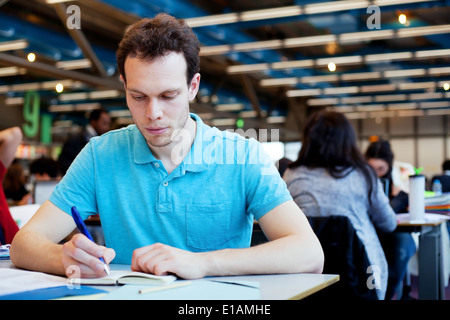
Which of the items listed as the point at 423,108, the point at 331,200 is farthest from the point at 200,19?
the point at 423,108

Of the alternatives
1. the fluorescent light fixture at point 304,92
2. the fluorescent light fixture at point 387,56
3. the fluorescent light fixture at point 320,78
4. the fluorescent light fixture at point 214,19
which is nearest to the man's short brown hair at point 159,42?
the fluorescent light fixture at point 214,19

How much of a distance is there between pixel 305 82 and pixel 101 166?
10.9m

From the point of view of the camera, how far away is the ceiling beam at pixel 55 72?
7.22 m

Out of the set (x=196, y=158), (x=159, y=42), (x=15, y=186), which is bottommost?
(x=15, y=186)

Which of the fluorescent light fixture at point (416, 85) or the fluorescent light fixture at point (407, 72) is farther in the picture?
the fluorescent light fixture at point (416, 85)

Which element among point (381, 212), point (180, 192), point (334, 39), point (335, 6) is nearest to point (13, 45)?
point (335, 6)

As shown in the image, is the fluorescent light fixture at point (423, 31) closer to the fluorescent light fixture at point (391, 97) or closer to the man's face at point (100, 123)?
the man's face at point (100, 123)

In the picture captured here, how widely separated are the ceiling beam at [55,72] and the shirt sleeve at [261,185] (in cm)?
515

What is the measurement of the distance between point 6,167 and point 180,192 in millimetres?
1759

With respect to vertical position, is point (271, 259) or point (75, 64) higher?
point (75, 64)

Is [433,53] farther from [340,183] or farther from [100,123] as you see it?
[340,183]

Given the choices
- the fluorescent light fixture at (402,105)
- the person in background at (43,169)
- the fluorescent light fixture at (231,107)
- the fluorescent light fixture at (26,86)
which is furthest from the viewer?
the fluorescent light fixture at (402,105)

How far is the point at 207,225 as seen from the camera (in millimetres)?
1644

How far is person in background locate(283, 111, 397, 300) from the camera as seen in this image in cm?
283
